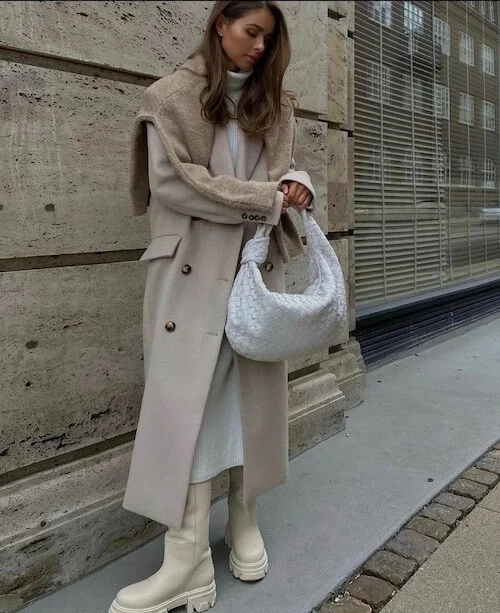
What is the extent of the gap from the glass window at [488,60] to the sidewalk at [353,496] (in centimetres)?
478

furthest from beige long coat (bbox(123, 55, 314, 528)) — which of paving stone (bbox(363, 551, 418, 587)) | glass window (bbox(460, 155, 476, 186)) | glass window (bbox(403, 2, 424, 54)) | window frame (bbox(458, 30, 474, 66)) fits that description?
window frame (bbox(458, 30, 474, 66))

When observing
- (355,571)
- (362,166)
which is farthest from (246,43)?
(362,166)

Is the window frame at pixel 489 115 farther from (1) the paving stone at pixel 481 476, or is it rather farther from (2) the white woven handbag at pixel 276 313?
(2) the white woven handbag at pixel 276 313

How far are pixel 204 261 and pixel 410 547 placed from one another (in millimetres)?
1523

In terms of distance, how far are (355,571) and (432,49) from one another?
5.78m

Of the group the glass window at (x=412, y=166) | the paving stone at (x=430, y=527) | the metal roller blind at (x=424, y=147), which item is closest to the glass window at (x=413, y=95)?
the metal roller blind at (x=424, y=147)

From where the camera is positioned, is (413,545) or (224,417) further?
(413,545)

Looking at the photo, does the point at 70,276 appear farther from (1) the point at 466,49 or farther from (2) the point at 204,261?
(1) the point at 466,49

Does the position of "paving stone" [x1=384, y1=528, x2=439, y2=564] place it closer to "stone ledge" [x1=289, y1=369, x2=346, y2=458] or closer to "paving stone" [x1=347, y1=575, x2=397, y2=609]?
"paving stone" [x1=347, y1=575, x2=397, y2=609]

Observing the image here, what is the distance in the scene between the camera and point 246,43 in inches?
74.6

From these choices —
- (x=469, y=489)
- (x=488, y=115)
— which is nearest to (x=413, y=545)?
(x=469, y=489)

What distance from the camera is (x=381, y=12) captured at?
18.1 ft

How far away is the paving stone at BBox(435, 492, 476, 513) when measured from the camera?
2898 millimetres

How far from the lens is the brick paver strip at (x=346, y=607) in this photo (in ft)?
7.15
